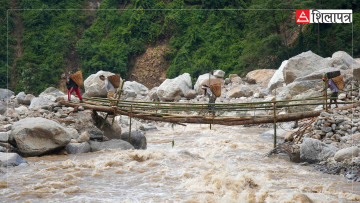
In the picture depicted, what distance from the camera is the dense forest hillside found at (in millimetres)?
25812

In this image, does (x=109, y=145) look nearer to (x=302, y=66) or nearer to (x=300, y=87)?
(x=300, y=87)

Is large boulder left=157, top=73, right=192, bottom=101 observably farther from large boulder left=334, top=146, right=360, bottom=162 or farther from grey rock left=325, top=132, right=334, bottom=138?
large boulder left=334, top=146, right=360, bottom=162

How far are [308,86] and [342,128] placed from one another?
Answer: 18.9 ft

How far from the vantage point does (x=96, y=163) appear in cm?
663

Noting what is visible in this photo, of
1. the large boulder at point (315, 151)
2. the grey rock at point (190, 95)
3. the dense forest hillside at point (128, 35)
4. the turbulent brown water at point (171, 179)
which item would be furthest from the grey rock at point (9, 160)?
the dense forest hillside at point (128, 35)

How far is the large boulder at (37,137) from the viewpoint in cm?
698

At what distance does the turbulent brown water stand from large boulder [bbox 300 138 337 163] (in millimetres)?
260

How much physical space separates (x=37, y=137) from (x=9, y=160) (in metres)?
0.95

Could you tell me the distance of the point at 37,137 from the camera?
7113 millimetres

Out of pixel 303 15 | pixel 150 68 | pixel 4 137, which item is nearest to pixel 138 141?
pixel 4 137

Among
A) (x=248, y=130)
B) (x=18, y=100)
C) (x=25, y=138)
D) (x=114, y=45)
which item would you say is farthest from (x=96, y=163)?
(x=114, y=45)

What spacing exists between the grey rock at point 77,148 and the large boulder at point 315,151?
4.29m

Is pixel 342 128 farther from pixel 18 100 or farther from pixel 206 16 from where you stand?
pixel 206 16

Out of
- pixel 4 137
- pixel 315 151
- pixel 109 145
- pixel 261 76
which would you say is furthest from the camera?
pixel 261 76
